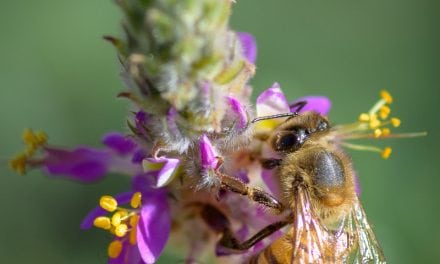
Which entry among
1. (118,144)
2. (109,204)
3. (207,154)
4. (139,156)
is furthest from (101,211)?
(207,154)

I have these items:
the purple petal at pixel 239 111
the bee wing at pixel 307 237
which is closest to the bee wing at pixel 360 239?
the bee wing at pixel 307 237

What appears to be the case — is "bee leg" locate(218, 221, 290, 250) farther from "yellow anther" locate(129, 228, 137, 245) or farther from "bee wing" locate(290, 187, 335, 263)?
"yellow anther" locate(129, 228, 137, 245)

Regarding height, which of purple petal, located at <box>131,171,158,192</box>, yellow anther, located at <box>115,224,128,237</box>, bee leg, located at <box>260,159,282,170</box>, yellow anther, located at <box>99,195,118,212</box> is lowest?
yellow anther, located at <box>115,224,128,237</box>

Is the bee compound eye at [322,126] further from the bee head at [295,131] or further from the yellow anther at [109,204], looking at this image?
the yellow anther at [109,204]

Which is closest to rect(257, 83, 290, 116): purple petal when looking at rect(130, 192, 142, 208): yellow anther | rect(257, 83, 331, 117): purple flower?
rect(257, 83, 331, 117): purple flower

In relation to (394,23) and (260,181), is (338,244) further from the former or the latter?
(394,23)
